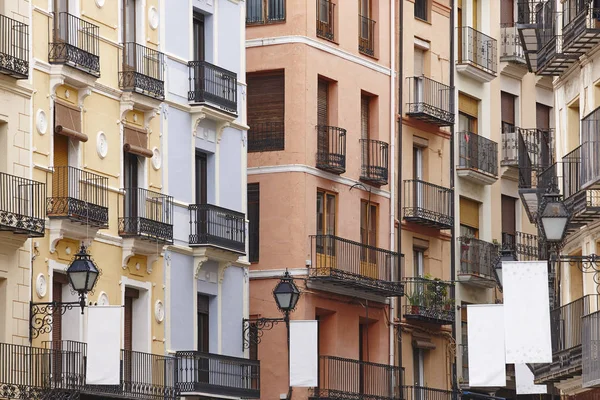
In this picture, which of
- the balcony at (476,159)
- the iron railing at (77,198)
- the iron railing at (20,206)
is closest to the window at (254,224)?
the balcony at (476,159)

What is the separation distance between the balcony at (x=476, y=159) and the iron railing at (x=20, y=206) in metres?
22.6

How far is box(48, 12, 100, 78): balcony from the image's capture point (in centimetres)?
4084

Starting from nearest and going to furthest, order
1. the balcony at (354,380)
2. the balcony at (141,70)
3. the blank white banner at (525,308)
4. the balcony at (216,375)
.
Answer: the blank white banner at (525,308)
the balcony at (141,70)
the balcony at (216,375)
the balcony at (354,380)

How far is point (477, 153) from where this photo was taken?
60438 mm

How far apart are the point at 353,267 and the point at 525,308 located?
22.7 meters

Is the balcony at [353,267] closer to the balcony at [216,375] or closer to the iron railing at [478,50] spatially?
the balcony at [216,375]

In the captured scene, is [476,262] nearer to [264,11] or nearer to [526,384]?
[264,11]

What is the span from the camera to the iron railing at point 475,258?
5941 centimetres

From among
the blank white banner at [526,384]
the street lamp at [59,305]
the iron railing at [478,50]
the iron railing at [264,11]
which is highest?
the iron railing at [478,50]

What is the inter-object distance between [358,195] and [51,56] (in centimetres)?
1609

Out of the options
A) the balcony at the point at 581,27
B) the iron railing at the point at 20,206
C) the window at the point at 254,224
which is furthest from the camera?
the window at the point at 254,224

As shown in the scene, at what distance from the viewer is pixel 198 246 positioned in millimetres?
46469

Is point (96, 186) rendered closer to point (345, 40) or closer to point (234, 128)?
point (234, 128)

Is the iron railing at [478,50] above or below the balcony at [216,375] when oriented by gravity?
above
